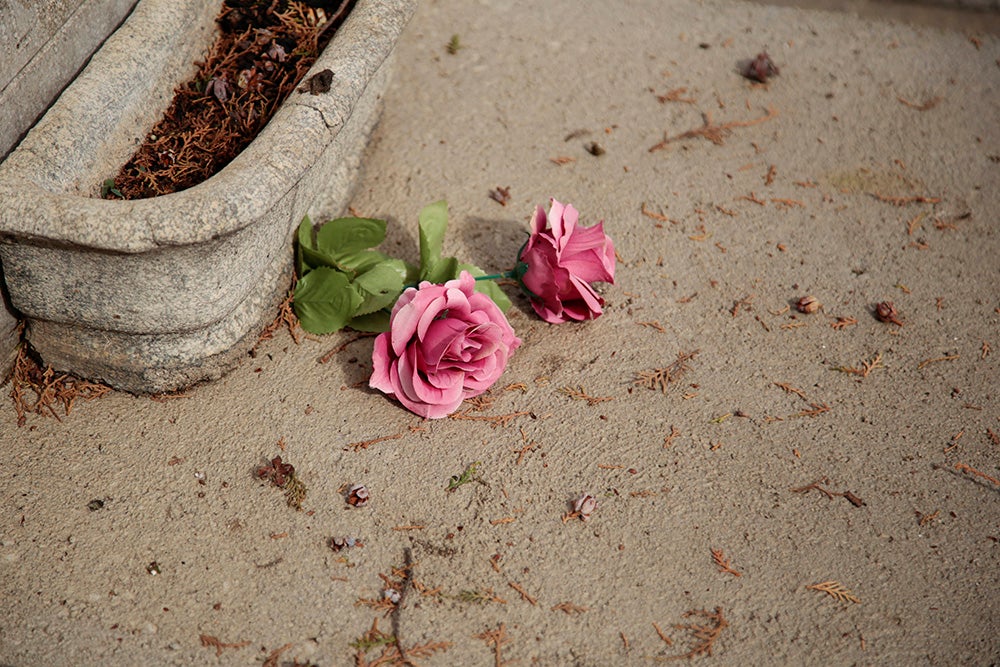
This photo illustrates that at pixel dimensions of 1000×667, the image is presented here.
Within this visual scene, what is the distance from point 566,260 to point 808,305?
877 mm

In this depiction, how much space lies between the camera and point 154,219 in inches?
82.6

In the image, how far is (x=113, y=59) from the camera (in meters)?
2.51

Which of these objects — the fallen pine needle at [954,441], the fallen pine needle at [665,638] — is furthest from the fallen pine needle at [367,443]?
the fallen pine needle at [954,441]

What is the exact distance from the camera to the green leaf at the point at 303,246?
272 cm

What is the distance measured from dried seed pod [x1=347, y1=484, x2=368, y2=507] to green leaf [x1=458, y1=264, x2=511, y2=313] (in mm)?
733

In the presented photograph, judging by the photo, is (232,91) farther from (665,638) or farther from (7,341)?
(665,638)

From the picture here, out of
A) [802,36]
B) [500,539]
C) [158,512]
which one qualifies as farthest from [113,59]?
[802,36]

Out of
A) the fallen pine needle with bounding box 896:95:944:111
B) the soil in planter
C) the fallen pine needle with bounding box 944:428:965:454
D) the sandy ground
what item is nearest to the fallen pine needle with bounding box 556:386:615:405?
the sandy ground

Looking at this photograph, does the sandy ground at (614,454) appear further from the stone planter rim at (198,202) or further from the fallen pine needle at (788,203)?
the stone planter rim at (198,202)

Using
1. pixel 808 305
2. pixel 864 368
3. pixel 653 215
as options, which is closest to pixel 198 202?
pixel 653 215

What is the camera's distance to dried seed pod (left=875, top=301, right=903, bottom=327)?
294 cm

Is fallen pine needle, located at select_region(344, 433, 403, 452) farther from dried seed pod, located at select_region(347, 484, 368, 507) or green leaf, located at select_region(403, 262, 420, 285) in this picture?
green leaf, located at select_region(403, 262, 420, 285)

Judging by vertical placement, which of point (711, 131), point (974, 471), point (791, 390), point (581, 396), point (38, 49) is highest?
point (38, 49)

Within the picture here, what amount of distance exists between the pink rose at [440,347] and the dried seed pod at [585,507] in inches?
16.4
